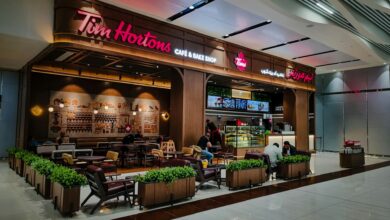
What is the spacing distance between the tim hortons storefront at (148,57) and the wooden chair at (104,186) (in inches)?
A: 154

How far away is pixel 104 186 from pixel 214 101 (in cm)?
1033

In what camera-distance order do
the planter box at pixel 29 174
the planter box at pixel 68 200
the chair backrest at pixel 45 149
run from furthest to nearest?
the chair backrest at pixel 45 149 → the planter box at pixel 29 174 → the planter box at pixel 68 200

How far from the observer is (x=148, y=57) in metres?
8.50

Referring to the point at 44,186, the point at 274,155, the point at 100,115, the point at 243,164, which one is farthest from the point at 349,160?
the point at 100,115

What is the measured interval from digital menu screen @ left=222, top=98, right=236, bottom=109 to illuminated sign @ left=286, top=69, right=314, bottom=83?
3337 millimetres

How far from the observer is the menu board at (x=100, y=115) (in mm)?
10836

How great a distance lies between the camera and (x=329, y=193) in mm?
6262

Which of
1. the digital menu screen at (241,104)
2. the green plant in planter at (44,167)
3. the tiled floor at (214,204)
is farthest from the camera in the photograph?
the digital menu screen at (241,104)

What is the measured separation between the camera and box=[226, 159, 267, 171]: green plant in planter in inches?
249

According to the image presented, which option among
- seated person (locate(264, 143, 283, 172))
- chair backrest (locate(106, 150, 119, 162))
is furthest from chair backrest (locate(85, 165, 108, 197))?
seated person (locate(264, 143, 283, 172))

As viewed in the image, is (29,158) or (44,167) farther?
(29,158)

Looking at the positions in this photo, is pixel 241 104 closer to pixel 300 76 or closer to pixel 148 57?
pixel 300 76

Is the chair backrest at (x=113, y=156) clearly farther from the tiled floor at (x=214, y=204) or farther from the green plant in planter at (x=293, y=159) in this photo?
the green plant in planter at (x=293, y=159)

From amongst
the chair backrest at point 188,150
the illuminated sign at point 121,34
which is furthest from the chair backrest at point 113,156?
the illuminated sign at point 121,34
